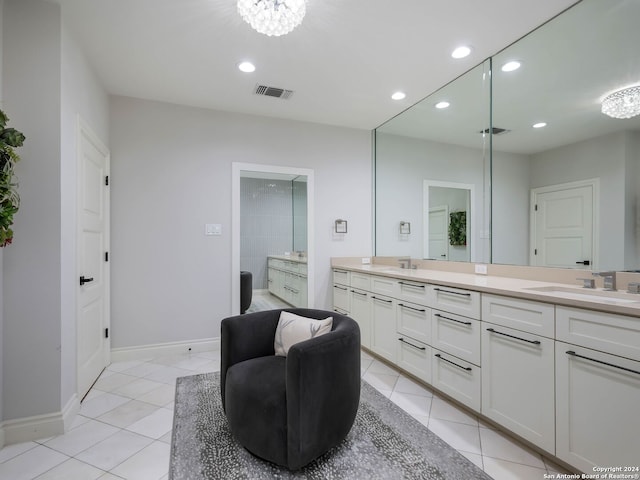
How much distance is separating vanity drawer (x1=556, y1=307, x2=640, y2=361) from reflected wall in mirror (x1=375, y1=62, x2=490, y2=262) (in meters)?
1.27

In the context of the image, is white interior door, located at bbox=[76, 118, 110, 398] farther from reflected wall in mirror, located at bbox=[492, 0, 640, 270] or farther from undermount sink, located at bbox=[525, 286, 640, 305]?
reflected wall in mirror, located at bbox=[492, 0, 640, 270]


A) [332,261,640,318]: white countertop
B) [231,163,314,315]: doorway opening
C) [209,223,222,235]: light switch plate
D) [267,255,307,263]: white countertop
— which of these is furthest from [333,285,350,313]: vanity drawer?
[209,223,222,235]: light switch plate

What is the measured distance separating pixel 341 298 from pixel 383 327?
0.88 meters

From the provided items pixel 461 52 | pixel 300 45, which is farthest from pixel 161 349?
pixel 461 52

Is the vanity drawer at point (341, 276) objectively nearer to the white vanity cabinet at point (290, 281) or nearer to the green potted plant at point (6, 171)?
the white vanity cabinet at point (290, 281)

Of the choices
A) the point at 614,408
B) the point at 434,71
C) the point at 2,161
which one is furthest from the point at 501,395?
the point at 2,161

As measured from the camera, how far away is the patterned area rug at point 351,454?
1562mm

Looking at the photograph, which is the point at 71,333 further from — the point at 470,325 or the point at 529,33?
the point at 529,33

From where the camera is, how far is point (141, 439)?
1.89 m

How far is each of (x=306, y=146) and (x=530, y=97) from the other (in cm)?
232

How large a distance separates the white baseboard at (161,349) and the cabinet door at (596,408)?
3045 mm

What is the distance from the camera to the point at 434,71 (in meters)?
2.76

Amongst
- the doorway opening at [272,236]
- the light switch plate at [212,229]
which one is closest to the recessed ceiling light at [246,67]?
the doorway opening at [272,236]

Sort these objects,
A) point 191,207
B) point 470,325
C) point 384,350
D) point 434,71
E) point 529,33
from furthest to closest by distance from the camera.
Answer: point 191,207 < point 384,350 < point 434,71 < point 529,33 < point 470,325
